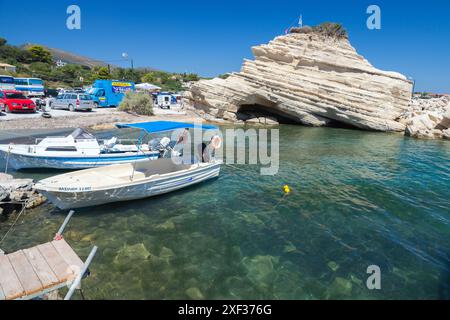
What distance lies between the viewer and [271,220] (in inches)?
355

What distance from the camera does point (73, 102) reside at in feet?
103

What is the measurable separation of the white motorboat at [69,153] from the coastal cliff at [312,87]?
928 inches

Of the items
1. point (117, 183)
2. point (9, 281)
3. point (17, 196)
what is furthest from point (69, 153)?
point (9, 281)

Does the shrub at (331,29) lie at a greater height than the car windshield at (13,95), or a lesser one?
greater

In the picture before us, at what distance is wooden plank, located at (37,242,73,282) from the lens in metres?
4.78

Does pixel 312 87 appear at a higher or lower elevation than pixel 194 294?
higher

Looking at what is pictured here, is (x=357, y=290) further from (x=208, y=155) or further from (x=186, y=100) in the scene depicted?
(x=186, y=100)

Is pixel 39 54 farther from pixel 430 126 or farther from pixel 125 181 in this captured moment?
pixel 430 126

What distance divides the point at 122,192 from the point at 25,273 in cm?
448

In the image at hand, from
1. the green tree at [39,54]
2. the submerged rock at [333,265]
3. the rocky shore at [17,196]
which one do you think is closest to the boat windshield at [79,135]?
the rocky shore at [17,196]

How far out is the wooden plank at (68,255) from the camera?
5059 millimetres

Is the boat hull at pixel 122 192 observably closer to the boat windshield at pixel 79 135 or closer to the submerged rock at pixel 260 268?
the submerged rock at pixel 260 268

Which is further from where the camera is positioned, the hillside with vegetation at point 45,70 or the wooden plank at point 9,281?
the hillside with vegetation at point 45,70
